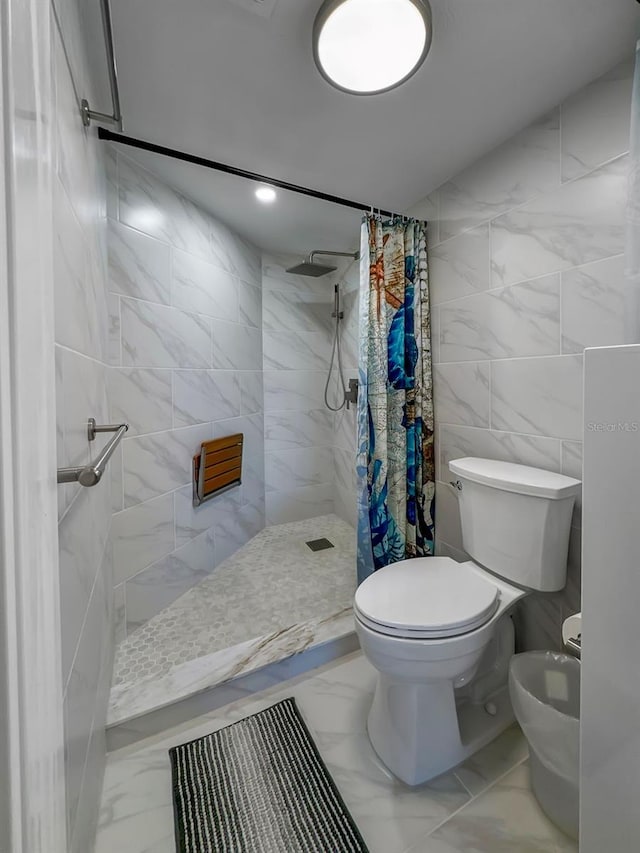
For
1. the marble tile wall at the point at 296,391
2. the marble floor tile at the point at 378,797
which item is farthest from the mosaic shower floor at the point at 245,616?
the marble tile wall at the point at 296,391

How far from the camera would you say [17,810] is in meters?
0.30

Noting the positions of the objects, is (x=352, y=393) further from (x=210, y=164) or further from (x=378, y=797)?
(x=378, y=797)

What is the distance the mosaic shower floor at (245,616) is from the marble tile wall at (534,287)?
722 millimetres

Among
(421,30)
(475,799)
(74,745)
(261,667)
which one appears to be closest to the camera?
(74,745)

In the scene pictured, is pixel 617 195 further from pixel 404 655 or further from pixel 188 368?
pixel 188 368

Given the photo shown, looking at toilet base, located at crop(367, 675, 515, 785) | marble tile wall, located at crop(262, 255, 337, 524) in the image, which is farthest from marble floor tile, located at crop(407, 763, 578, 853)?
marble tile wall, located at crop(262, 255, 337, 524)

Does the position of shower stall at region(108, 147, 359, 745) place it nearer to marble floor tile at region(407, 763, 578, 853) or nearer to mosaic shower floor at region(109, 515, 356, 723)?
mosaic shower floor at region(109, 515, 356, 723)

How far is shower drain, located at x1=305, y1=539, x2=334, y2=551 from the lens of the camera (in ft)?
7.81

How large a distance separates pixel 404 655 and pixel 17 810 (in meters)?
0.94

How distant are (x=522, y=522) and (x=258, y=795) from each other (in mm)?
1172

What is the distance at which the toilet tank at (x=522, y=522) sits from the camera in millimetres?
1188

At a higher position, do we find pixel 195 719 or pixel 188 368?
pixel 188 368

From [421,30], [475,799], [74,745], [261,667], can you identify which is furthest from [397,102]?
[475,799]

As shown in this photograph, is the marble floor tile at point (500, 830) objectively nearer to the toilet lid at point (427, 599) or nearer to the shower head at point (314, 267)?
the toilet lid at point (427, 599)
